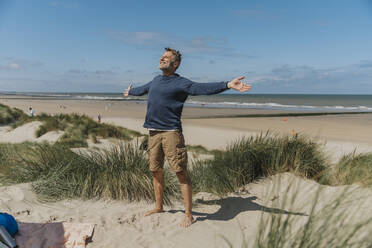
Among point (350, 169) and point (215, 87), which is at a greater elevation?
point (215, 87)

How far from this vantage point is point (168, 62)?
143 inches

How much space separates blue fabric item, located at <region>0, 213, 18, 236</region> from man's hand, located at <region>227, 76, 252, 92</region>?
2774mm

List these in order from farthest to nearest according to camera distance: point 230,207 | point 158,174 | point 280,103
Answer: point 280,103, point 230,207, point 158,174

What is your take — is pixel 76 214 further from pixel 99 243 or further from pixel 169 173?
pixel 169 173

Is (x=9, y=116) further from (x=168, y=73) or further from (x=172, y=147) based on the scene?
(x=172, y=147)

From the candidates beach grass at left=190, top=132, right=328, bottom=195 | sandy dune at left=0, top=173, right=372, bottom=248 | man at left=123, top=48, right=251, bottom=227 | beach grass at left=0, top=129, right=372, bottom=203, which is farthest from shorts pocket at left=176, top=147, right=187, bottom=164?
beach grass at left=190, top=132, right=328, bottom=195

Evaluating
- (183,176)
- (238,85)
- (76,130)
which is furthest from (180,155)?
(76,130)

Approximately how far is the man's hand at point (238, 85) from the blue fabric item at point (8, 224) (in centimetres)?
277

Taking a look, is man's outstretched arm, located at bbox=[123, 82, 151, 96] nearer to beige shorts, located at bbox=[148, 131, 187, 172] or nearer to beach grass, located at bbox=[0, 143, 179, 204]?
beige shorts, located at bbox=[148, 131, 187, 172]

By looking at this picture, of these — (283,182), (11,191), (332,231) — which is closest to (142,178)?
(11,191)

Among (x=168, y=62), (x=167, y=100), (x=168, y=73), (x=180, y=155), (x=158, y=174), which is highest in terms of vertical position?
(x=168, y=62)

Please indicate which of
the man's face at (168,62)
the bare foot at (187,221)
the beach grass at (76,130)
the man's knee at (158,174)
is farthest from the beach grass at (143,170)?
the beach grass at (76,130)

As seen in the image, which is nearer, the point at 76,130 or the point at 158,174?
the point at 158,174

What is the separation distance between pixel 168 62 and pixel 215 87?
74 cm
